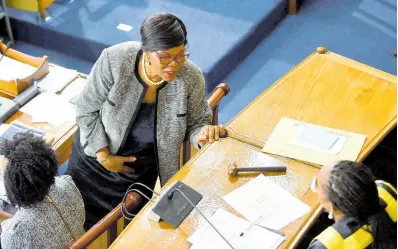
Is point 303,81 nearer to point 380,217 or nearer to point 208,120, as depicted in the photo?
point 208,120

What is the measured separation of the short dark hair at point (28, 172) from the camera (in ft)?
7.65

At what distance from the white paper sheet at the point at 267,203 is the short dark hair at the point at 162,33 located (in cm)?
63

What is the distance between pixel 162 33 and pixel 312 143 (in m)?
0.83

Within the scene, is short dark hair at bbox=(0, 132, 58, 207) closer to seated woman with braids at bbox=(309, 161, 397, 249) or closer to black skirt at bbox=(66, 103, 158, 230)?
black skirt at bbox=(66, 103, 158, 230)

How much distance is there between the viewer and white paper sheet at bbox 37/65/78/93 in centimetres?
373

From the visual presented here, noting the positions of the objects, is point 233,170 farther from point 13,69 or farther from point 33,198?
point 13,69

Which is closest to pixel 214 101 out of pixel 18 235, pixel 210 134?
pixel 210 134

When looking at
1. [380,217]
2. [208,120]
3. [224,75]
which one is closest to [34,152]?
[208,120]

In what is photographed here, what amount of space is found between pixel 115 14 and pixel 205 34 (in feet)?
2.73

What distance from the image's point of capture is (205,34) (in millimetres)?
4996

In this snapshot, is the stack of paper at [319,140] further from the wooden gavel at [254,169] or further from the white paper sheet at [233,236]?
the white paper sheet at [233,236]

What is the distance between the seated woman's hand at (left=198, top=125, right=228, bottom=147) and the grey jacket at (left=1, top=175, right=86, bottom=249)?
570mm

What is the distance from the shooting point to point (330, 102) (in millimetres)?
2943

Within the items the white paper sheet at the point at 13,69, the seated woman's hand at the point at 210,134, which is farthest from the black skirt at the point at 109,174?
the white paper sheet at the point at 13,69
